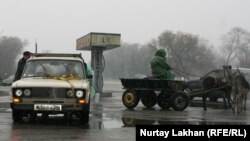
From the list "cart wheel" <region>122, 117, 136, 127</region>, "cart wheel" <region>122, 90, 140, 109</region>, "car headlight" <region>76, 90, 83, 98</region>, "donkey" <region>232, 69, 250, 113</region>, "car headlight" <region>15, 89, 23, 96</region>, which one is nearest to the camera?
"car headlight" <region>15, 89, 23, 96</region>

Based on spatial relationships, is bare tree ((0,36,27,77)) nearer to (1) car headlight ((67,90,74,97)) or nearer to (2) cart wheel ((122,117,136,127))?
(2) cart wheel ((122,117,136,127))

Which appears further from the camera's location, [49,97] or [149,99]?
[149,99]

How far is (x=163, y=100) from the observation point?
63.0ft

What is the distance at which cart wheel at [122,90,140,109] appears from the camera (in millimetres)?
18828

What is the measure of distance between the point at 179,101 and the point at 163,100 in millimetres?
766

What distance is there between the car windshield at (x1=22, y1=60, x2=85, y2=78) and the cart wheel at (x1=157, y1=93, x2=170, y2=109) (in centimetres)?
540

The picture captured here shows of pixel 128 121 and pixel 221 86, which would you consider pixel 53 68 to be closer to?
pixel 128 121

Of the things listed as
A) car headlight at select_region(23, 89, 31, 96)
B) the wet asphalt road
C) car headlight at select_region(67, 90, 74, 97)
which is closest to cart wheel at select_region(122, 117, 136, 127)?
the wet asphalt road

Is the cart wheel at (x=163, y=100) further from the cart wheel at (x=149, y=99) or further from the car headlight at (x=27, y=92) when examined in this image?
the car headlight at (x=27, y=92)

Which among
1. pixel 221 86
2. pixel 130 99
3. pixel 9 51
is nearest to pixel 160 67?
pixel 130 99

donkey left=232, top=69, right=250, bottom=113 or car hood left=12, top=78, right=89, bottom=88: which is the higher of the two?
car hood left=12, top=78, right=89, bottom=88

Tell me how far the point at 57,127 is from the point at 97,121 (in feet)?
6.19

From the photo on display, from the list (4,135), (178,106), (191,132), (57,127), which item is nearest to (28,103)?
(57,127)

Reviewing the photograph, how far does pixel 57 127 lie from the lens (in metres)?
12.1
